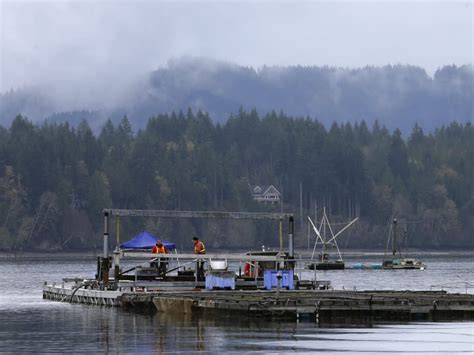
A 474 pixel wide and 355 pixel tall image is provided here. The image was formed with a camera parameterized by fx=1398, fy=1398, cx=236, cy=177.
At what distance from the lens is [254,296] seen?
247 feet

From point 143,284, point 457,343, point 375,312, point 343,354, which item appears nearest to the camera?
point 343,354

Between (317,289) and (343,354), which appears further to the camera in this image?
(317,289)

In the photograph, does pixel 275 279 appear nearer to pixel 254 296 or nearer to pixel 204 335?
pixel 254 296

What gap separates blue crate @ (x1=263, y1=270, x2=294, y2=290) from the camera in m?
82.2

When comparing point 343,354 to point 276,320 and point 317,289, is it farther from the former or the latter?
point 317,289

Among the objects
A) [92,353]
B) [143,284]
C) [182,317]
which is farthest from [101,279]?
[92,353]

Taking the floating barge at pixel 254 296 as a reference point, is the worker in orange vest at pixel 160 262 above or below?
above

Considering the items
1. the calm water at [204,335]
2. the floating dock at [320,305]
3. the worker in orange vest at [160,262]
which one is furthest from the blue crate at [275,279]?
the calm water at [204,335]

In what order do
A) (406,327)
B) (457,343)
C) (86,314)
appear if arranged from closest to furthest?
(457,343)
(406,327)
(86,314)

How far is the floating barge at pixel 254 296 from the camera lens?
227 feet

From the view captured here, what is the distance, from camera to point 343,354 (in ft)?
175

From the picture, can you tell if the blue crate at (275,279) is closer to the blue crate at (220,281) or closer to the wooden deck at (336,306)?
the blue crate at (220,281)

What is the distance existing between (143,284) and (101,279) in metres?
4.84

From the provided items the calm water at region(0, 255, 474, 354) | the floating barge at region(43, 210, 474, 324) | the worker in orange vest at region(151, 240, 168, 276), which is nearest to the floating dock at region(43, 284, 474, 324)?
the floating barge at region(43, 210, 474, 324)
